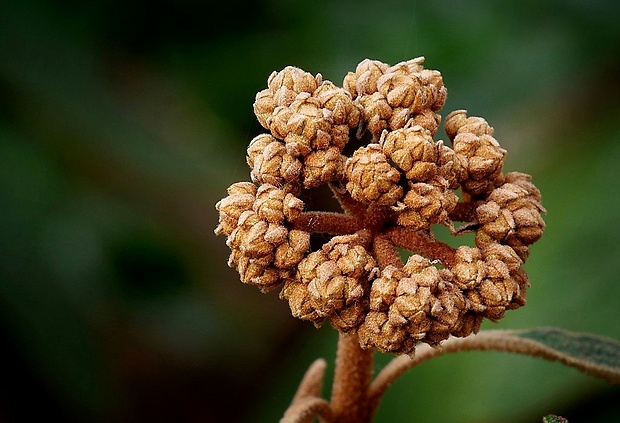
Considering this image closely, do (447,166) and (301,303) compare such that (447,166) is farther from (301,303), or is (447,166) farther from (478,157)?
(301,303)

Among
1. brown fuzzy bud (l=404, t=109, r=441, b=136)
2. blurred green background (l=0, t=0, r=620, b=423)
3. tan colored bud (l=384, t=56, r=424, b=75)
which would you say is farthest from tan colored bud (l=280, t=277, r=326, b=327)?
blurred green background (l=0, t=0, r=620, b=423)

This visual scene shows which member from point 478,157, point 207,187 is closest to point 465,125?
point 478,157

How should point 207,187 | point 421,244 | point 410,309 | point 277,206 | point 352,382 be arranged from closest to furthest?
point 410,309
point 277,206
point 421,244
point 352,382
point 207,187

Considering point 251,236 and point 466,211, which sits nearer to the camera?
point 251,236

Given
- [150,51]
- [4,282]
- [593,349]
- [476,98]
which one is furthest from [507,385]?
[150,51]

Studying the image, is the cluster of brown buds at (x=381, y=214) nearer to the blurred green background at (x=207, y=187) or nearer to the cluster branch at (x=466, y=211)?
the cluster branch at (x=466, y=211)

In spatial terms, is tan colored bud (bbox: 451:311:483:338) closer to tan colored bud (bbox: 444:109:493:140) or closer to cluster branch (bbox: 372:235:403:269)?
cluster branch (bbox: 372:235:403:269)
